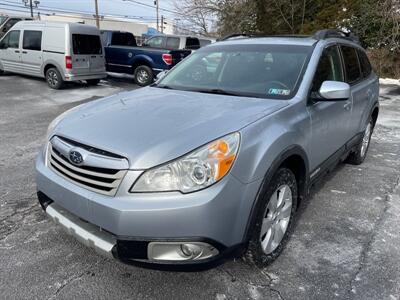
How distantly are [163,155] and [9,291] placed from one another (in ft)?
4.64

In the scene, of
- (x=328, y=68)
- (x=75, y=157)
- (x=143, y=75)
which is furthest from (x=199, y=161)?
(x=143, y=75)

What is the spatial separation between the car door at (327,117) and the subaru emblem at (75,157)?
6.10 ft

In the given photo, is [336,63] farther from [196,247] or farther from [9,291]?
[9,291]

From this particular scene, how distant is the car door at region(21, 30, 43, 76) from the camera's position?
11570 mm

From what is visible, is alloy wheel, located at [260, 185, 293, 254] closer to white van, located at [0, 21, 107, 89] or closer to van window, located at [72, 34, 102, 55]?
white van, located at [0, 21, 107, 89]

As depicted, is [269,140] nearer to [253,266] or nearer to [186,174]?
[186,174]

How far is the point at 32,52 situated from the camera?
11.8 meters

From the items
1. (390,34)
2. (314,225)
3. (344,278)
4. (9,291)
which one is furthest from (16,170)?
(390,34)

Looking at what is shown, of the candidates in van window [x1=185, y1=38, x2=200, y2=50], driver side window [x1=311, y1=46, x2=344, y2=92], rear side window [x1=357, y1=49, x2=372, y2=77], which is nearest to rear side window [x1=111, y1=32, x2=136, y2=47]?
van window [x1=185, y1=38, x2=200, y2=50]

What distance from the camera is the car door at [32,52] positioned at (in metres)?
11.6

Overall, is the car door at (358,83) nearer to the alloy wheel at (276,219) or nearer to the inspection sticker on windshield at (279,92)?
the inspection sticker on windshield at (279,92)

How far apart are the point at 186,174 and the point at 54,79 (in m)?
10.5

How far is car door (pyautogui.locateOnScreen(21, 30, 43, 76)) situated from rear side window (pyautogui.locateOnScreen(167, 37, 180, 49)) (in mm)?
4460

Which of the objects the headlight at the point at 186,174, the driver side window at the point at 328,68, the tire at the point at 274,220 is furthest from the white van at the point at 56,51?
the headlight at the point at 186,174
